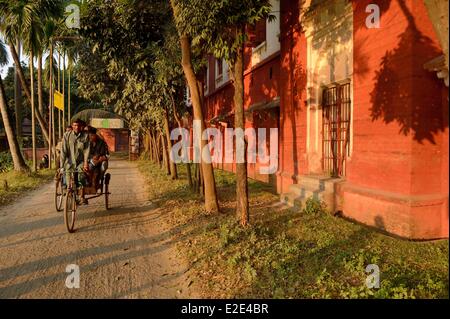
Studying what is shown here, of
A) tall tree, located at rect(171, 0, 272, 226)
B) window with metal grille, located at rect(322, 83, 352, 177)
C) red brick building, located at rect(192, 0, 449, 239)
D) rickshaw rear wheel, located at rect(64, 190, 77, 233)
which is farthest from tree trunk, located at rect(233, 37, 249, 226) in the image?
rickshaw rear wheel, located at rect(64, 190, 77, 233)

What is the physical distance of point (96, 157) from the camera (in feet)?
26.1

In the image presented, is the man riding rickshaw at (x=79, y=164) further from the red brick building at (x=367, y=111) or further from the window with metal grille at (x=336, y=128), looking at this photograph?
the window with metal grille at (x=336, y=128)

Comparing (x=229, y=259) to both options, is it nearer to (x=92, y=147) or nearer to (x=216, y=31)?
(x=216, y=31)

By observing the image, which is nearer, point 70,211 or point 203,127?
point 70,211

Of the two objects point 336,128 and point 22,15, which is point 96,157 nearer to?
point 336,128

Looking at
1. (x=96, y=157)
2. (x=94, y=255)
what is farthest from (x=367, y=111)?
(x=96, y=157)

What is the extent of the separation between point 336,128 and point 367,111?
5.52ft

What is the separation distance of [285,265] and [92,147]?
4974 mm

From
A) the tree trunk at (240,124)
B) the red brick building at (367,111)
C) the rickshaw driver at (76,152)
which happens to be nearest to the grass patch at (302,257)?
the tree trunk at (240,124)

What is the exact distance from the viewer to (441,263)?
492cm

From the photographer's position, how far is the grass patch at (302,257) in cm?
406

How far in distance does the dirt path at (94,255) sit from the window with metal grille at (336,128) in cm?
399

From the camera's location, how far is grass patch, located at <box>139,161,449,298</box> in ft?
13.3

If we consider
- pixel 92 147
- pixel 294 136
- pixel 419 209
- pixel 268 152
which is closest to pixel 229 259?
pixel 419 209
